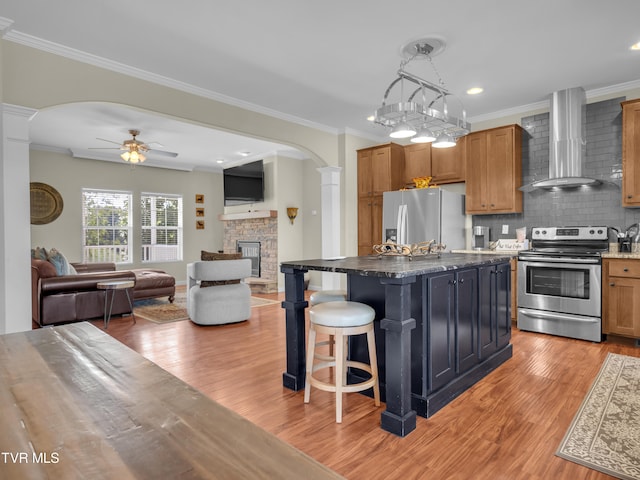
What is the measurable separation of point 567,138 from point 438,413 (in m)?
3.63

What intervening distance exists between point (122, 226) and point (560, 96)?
7.99 meters

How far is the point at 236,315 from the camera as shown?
4.75 m

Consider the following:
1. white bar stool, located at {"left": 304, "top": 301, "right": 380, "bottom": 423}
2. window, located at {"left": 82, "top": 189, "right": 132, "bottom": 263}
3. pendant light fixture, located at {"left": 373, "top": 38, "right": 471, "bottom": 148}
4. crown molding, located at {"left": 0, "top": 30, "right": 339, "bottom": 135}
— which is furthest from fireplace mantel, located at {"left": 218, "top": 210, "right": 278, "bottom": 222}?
white bar stool, located at {"left": 304, "top": 301, "right": 380, "bottom": 423}

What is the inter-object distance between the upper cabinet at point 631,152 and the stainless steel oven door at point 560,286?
0.85 metres

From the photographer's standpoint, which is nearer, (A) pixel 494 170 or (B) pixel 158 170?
(A) pixel 494 170

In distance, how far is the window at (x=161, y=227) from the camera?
8289 millimetres

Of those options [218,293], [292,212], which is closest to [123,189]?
[292,212]

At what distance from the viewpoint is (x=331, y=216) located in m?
5.89

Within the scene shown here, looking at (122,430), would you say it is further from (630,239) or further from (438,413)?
(630,239)

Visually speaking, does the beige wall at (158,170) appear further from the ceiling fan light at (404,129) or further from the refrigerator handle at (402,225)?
the ceiling fan light at (404,129)

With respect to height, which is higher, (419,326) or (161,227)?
(161,227)

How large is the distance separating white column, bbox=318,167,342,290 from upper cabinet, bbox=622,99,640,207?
11.5ft

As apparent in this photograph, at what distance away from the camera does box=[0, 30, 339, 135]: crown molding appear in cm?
313

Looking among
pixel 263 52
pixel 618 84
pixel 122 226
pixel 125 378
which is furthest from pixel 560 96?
pixel 122 226
